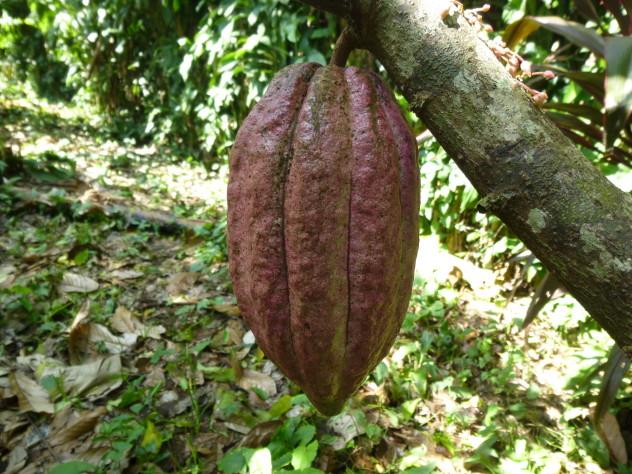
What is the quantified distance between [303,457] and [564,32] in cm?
146

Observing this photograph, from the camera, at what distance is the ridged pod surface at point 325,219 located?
61 centimetres

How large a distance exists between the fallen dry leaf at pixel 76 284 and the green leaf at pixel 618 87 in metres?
2.12

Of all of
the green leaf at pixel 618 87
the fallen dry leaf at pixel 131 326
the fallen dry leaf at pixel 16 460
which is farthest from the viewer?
the fallen dry leaf at pixel 131 326

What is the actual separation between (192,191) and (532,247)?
3.91 metres

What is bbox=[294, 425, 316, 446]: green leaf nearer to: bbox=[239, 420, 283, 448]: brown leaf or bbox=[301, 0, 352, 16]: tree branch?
bbox=[239, 420, 283, 448]: brown leaf

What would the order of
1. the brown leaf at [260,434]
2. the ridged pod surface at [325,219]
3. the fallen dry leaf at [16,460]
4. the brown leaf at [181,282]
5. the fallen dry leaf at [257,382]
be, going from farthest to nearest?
the brown leaf at [181,282], the fallen dry leaf at [257,382], the brown leaf at [260,434], the fallen dry leaf at [16,460], the ridged pod surface at [325,219]

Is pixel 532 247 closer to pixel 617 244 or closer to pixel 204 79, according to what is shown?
pixel 617 244

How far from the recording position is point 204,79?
448 centimetres

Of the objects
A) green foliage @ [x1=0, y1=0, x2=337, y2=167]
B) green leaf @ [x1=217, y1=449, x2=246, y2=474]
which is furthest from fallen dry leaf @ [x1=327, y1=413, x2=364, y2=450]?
green foliage @ [x1=0, y1=0, x2=337, y2=167]

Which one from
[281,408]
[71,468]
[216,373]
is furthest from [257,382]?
[71,468]

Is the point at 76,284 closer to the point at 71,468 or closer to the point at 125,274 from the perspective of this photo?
the point at 125,274

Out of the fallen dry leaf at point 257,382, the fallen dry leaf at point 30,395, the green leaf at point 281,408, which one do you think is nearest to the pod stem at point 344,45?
the green leaf at point 281,408

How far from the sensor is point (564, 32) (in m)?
1.49

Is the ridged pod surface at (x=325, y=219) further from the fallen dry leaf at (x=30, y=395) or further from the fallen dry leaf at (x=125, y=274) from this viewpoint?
the fallen dry leaf at (x=125, y=274)
